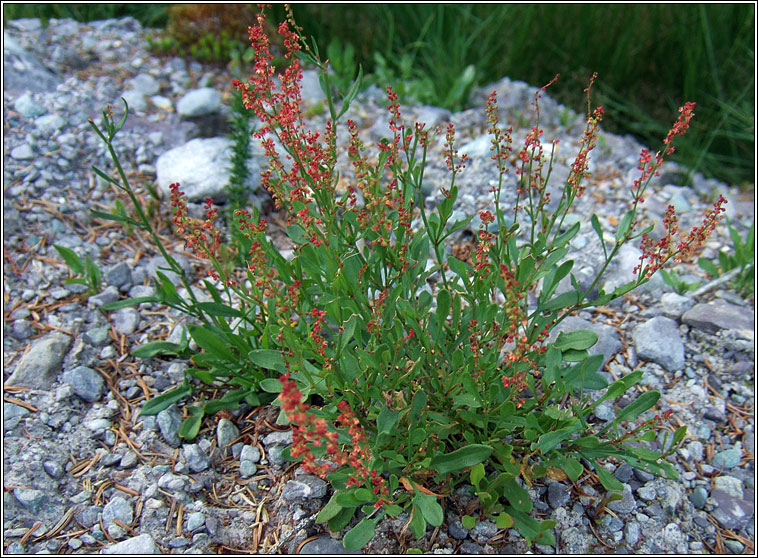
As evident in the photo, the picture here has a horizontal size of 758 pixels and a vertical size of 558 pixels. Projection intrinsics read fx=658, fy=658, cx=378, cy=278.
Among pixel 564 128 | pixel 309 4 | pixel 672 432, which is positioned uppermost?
pixel 309 4

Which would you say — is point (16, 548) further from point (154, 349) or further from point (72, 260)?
point (72, 260)

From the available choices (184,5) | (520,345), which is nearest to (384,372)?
(520,345)

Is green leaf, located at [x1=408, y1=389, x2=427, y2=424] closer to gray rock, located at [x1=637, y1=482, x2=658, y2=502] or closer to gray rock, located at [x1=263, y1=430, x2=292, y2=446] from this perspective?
gray rock, located at [x1=263, y1=430, x2=292, y2=446]

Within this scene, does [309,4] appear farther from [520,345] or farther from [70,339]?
[520,345]

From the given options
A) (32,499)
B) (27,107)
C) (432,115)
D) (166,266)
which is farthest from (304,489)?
(27,107)

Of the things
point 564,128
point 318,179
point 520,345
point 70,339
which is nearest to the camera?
point 520,345
